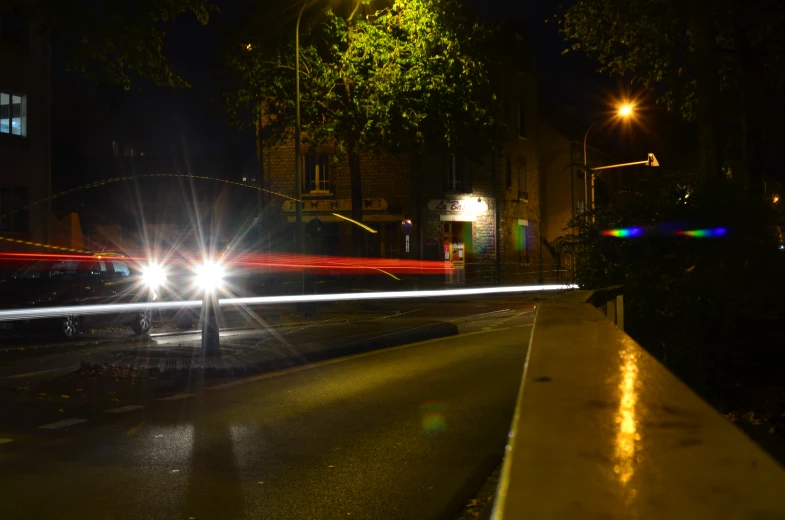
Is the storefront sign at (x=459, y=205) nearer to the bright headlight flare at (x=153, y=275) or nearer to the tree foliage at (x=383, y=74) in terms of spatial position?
the tree foliage at (x=383, y=74)

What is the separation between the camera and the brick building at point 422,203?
44.0m

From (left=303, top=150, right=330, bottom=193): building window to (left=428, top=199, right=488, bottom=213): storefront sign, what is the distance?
545 cm

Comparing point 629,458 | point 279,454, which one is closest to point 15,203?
point 279,454

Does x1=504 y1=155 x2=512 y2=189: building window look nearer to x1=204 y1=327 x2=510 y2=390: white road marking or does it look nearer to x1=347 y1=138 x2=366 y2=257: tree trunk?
x1=347 y1=138 x2=366 y2=257: tree trunk

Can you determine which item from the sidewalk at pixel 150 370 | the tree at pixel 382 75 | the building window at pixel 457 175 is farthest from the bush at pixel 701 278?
the building window at pixel 457 175

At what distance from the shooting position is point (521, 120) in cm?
5125

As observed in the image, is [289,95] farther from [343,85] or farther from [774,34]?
[774,34]

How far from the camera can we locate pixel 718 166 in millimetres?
13289

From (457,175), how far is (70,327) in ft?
98.0

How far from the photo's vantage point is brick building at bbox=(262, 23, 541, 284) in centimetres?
4400

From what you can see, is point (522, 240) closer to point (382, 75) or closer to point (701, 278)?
point (382, 75)

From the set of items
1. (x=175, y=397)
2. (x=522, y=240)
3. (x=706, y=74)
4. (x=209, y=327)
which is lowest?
(x=175, y=397)

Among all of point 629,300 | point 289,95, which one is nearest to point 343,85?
point 289,95

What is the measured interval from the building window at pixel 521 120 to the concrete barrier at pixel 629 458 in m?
49.7
